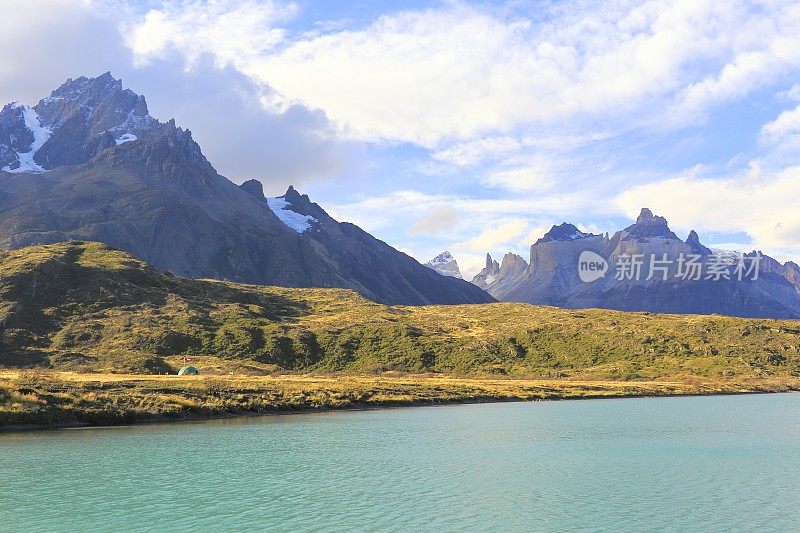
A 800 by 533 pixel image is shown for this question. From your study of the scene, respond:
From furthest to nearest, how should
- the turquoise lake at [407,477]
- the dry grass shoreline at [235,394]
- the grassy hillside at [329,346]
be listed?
the grassy hillside at [329,346]
the dry grass shoreline at [235,394]
the turquoise lake at [407,477]

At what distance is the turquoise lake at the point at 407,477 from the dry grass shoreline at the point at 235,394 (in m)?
6.42

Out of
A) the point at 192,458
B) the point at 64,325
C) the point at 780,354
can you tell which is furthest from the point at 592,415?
the point at 64,325

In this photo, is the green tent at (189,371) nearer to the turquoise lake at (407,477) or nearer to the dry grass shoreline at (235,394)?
the dry grass shoreline at (235,394)

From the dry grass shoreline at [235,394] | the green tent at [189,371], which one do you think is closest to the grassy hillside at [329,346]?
the green tent at [189,371]

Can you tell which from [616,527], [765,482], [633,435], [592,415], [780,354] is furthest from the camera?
[780,354]

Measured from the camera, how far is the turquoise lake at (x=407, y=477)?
1305 inches

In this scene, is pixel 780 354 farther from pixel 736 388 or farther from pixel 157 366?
pixel 157 366

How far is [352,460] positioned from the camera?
5347cm

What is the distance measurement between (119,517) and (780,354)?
186903mm

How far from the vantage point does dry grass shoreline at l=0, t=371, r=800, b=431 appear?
7900cm

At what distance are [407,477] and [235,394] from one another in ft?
197

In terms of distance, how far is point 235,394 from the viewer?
99750 millimetres

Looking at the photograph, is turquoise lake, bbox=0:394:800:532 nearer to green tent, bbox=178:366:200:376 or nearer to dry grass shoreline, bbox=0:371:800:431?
dry grass shoreline, bbox=0:371:800:431

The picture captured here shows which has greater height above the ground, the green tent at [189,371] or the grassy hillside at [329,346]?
the grassy hillside at [329,346]
